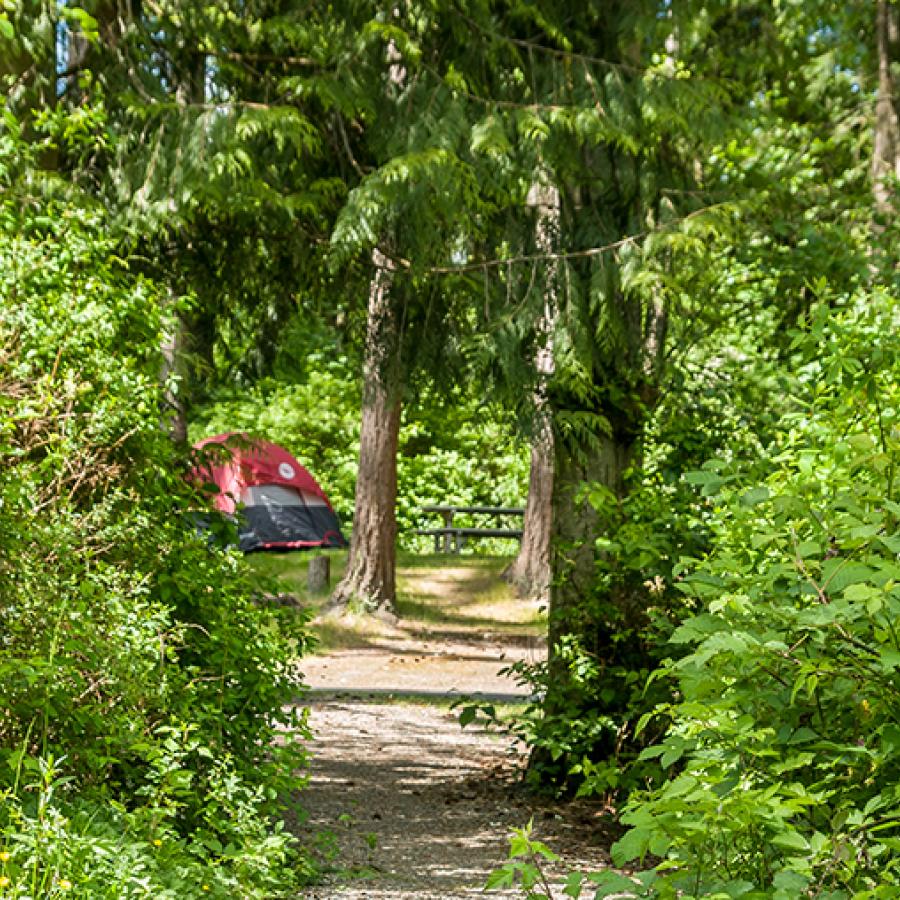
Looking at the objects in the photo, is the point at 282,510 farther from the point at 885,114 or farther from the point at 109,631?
the point at 109,631

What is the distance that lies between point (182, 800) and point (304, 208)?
2915 mm

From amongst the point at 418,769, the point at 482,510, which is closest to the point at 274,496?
the point at 482,510

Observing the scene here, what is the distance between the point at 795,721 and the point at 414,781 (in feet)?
17.2

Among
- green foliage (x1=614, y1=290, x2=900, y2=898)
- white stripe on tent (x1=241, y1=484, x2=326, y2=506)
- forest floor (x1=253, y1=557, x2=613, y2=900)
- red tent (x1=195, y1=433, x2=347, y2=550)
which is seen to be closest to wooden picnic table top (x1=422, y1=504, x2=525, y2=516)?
red tent (x1=195, y1=433, x2=347, y2=550)

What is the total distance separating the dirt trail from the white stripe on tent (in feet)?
23.9

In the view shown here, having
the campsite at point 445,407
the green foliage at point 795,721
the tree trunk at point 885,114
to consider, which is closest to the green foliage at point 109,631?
the campsite at point 445,407

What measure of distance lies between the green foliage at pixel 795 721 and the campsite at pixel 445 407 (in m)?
0.01

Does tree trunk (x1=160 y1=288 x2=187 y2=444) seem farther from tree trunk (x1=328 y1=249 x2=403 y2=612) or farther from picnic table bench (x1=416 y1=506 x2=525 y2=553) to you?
picnic table bench (x1=416 y1=506 x2=525 y2=553)

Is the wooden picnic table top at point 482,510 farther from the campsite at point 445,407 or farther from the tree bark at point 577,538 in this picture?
the tree bark at point 577,538

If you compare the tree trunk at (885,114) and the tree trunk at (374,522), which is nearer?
the tree trunk at (885,114)

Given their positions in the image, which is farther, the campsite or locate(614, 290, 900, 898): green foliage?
the campsite

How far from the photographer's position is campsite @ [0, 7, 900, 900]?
3156mm

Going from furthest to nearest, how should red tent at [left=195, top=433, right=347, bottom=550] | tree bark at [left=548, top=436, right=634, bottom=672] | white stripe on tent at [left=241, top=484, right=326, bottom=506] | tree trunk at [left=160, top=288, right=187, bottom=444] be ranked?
1. white stripe on tent at [left=241, top=484, right=326, bottom=506]
2. red tent at [left=195, top=433, right=347, bottom=550]
3. tree bark at [left=548, top=436, right=634, bottom=672]
4. tree trunk at [left=160, top=288, right=187, bottom=444]

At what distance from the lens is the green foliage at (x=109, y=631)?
3.98m
